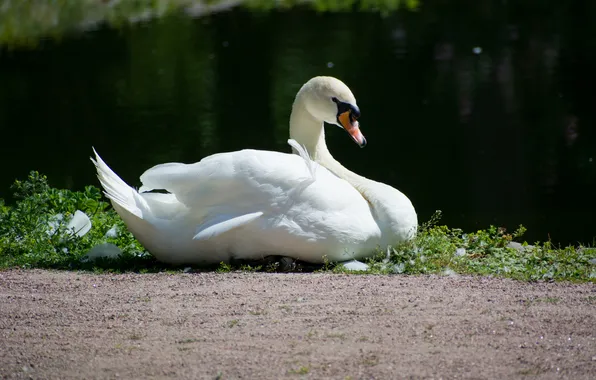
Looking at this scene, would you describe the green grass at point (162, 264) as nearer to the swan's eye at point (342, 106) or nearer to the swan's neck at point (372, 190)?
the swan's neck at point (372, 190)

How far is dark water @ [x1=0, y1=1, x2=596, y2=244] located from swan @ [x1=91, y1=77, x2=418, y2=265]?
282 cm

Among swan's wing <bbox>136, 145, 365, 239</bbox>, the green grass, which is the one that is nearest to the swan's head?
swan's wing <bbox>136, 145, 365, 239</bbox>

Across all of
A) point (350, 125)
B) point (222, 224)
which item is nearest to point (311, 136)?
point (350, 125)

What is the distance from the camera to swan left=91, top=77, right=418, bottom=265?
20.1 feet

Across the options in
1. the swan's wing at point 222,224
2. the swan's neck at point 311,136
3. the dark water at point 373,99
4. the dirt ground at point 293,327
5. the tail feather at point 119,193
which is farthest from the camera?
the dark water at point 373,99

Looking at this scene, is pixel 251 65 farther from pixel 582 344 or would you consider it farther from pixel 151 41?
pixel 582 344

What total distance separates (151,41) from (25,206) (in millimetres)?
11690

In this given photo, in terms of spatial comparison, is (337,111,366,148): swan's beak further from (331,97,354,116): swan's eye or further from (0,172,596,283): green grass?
(0,172,596,283): green grass

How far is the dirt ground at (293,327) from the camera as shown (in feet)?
14.6

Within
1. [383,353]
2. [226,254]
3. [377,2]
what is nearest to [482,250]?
[226,254]

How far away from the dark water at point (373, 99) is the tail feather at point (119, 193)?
363cm

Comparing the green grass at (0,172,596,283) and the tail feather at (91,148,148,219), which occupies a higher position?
the tail feather at (91,148,148,219)

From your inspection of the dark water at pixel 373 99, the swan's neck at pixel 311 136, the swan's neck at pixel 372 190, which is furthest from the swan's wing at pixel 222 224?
the dark water at pixel 373 99

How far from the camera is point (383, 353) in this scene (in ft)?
15.0
